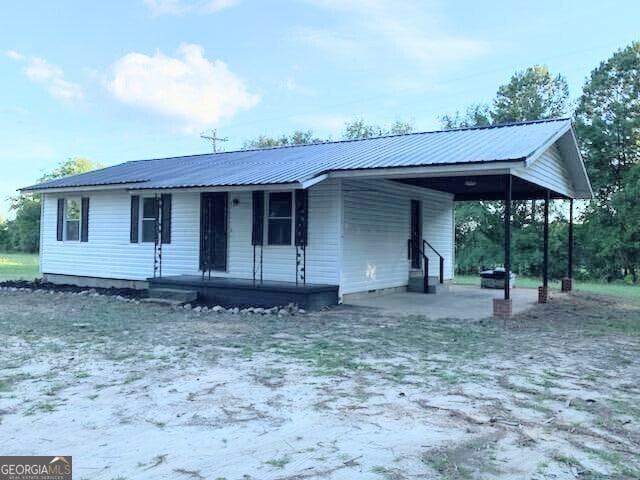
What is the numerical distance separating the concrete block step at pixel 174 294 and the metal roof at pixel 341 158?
2.06 metres

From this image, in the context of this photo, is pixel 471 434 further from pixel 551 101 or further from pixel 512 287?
pixel 551 101

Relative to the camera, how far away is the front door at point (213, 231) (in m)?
12.5

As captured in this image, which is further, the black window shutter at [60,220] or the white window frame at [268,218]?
the black window shutter at [60,220]

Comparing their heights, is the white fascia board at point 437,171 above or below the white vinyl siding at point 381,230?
above

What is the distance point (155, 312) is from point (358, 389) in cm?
Result: 613

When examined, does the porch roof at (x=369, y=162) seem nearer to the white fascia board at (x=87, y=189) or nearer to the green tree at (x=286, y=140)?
the white fascia board at (x=87, y=189)

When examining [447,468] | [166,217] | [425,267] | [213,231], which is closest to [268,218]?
[213,231]

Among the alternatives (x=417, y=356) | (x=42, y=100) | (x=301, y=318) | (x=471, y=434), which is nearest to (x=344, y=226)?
(x=301, y=318)

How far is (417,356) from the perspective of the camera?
20.9 feet

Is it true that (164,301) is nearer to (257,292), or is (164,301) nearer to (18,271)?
(257,292)

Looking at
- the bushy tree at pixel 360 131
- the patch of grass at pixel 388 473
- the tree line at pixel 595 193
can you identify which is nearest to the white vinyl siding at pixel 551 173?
the patch of grass at pixel 388 473

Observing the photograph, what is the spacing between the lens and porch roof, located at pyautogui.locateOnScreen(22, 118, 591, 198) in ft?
30.1

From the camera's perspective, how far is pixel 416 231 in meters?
14.4

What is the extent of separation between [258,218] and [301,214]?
1132 millimetres
